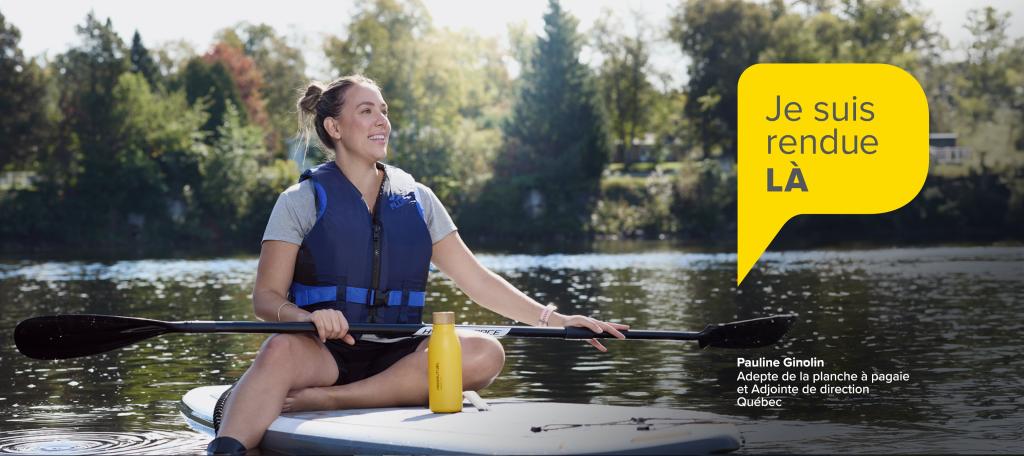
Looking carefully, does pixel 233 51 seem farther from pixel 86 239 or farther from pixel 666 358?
pixel 666 358

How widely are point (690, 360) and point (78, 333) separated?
Result: 20.9ft

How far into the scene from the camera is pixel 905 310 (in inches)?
670

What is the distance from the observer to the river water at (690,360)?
7.65 metres

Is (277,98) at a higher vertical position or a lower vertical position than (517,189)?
higher

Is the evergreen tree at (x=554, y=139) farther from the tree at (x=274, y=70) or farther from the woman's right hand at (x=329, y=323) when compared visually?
Result: the woman's right hand at (x=329, y=323)

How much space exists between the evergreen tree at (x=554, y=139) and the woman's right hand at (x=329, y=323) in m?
46.5

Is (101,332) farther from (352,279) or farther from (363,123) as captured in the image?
(363,123)

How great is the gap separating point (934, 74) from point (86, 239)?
36.8 metres

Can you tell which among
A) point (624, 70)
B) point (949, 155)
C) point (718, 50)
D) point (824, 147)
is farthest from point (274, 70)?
point (824, 147)

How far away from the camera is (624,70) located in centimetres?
5872

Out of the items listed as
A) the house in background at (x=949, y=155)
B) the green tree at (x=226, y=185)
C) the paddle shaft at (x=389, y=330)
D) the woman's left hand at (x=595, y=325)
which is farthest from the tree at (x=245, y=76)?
the woman's left hand at (x=595, y=325)

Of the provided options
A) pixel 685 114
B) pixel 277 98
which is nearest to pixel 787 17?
pixel 685 114

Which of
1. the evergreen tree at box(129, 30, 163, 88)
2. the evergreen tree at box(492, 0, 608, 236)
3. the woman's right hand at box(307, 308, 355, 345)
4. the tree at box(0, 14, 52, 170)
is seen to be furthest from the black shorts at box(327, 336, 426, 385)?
the evergreen tree at box(129, 30, 163, 88)

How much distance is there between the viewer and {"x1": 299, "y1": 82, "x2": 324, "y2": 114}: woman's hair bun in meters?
6.24
